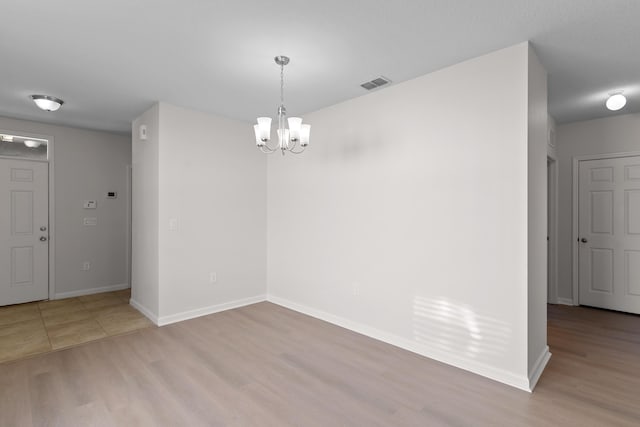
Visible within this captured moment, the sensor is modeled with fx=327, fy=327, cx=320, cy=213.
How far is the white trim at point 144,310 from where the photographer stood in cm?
383

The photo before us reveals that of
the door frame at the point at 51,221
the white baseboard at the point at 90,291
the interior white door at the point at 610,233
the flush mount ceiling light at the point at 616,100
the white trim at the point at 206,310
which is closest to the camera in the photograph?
the flush mount ceiling light at the point at 616,100

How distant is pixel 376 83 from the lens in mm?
3197

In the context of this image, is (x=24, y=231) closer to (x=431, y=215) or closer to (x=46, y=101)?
(x=46, y=101)

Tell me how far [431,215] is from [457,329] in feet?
3.29

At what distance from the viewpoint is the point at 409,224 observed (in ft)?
10.3

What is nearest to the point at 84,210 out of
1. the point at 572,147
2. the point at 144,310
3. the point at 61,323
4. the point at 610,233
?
the point at 61,323

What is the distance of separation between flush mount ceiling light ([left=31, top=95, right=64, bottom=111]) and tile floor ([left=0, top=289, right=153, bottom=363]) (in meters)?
2.46

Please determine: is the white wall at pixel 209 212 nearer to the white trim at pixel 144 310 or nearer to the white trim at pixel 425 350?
the white trim at pixel 144 310

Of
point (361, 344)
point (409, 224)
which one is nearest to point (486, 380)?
point (361, 344)

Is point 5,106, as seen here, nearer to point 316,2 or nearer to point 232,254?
point 232,254

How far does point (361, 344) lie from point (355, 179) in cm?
172

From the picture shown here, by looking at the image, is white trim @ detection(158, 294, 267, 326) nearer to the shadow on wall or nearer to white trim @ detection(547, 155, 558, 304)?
the shadow on wall

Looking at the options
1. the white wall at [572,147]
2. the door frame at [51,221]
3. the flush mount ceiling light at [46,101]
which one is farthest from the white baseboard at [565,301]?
the door frame at [51,221]

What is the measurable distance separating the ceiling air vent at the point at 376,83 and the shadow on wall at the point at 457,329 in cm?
208
